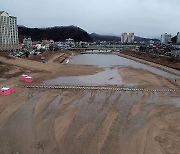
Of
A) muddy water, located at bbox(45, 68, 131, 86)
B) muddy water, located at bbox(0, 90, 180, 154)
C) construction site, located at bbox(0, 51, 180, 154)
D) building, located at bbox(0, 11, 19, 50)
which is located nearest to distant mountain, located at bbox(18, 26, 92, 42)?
building, located at bbox(0, 11, 19, 50)

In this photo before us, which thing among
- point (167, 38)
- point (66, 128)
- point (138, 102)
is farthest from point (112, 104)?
point (167, 38)

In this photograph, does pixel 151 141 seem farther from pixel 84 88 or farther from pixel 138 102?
pixel 84 88

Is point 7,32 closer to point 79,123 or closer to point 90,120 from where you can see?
point 90,120

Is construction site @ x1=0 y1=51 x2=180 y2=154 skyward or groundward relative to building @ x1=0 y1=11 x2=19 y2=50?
groundward

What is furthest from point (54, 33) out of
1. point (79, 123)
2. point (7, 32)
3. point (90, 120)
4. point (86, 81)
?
point (79, 123)

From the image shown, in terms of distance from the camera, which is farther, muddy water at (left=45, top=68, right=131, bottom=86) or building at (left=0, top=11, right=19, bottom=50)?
building at (left=0, top=11, right=19, bottom=50)

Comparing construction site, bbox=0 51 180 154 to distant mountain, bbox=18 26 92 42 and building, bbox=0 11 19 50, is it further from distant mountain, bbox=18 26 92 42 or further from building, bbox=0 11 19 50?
distant mountain, bbox=18 26 92 42

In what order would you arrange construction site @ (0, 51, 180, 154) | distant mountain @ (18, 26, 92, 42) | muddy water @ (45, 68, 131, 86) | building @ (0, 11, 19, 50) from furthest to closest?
distant mountain @ (18, 26, 92, 42) < building @ (0, 11, 19, 50) < muddy water @ (45, 68, 131, 86) < construction site @ (0, 51, 180, 154)
